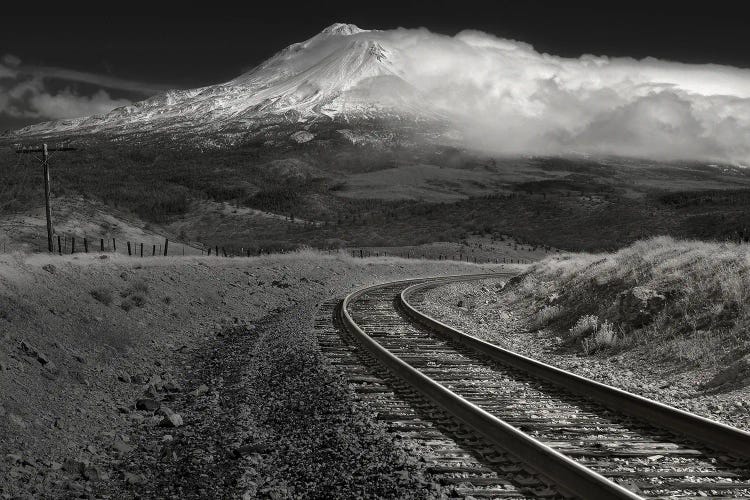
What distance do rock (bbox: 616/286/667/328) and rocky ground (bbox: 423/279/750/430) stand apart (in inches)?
42.9

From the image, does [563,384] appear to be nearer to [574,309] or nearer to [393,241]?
[574,309]

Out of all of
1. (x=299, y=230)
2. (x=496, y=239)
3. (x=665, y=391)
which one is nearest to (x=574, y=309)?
(x=665, y=391)

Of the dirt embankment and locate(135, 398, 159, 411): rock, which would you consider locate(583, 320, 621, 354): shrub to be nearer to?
the dirt embankment

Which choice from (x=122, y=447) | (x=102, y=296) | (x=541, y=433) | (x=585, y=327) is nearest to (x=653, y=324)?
(x=585, y=327)

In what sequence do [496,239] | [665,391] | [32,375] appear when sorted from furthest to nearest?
[496,239] < [665,391] < [32,375]

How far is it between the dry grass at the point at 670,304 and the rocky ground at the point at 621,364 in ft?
1.00

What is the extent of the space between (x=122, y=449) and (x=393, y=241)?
9072 cm

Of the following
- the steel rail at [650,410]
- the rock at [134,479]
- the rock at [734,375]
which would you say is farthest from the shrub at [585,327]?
the rock at [134,479]

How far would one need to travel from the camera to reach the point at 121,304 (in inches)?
604

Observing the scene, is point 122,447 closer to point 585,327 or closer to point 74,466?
point 74,466

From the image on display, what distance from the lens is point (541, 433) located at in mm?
7148

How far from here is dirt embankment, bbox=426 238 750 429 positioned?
970 cm

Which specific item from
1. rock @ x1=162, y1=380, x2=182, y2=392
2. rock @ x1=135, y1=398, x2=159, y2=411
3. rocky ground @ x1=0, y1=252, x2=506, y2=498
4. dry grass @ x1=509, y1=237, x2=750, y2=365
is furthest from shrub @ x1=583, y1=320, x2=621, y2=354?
rock @ x1=135, y1=398, x2=159, y2=411

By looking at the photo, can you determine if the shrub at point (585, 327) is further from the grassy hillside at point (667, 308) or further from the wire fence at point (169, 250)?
the wire fence at point (169, 250)
